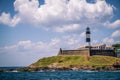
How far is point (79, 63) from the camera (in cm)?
17338

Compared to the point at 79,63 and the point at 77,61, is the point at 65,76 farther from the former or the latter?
the point at 77,61

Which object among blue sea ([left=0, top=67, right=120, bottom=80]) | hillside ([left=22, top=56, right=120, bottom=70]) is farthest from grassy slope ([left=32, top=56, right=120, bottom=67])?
blue sea ([left=0, top=67, right=120, bottom=80])

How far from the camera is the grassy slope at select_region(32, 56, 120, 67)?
556 ft

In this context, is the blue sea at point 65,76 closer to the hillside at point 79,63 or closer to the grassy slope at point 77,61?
the hillside at point 79,63

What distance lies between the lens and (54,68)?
17650 cm

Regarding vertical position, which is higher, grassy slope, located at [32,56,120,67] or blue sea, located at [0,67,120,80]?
grassy slope, located at [32,56,120,67]

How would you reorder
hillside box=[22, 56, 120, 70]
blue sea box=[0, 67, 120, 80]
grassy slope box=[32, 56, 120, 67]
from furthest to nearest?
grassy slope box=[32, 56, 120, 67], hillside box=[22, 56, 120, 70], blue sea box=[0, 67, 120, 80]

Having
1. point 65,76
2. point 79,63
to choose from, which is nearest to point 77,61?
point 79,63

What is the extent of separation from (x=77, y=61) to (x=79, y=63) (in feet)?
16.1

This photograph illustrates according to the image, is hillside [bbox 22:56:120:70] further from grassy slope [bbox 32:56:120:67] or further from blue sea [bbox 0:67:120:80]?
blue sea [bbox 0:67:120:80]

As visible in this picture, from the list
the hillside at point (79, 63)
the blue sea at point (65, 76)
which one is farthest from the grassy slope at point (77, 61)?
the blue sea at point (65, 76)

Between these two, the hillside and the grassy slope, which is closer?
the hillside

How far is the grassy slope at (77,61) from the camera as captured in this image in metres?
169

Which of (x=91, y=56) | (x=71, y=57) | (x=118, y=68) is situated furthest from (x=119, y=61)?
(x=71, y=57)
